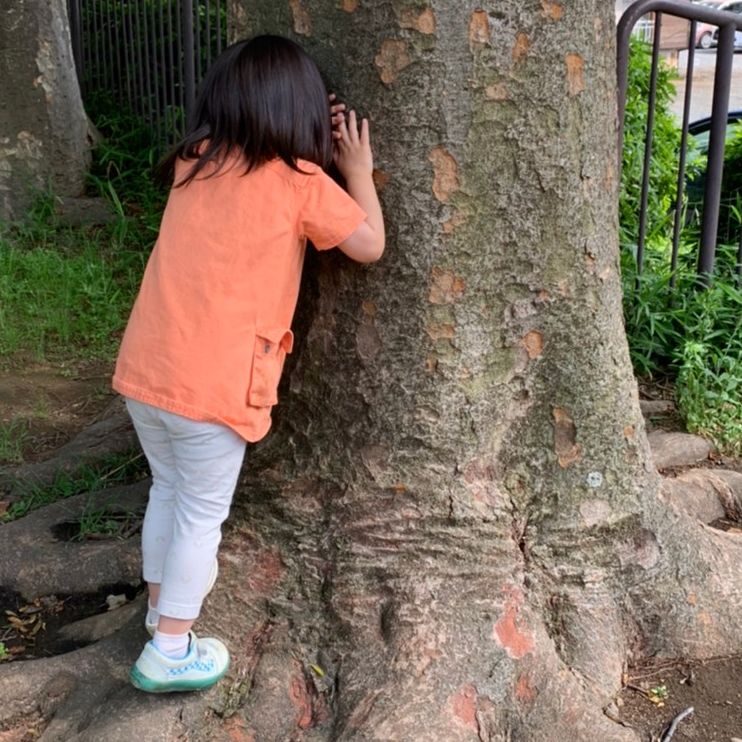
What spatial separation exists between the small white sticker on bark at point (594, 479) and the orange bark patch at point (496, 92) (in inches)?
37.2

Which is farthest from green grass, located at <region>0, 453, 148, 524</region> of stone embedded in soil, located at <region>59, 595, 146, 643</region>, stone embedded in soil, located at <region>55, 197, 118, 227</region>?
stone embedded in soil, located at <region>55, 197, 118, 227</region>

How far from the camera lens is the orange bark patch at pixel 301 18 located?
2.49m

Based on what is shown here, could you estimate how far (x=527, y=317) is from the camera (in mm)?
2605

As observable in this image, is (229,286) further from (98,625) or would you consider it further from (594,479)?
(98,625)

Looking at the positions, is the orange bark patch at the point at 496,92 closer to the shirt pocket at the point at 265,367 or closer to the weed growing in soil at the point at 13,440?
the shirt pocket at the point at 265,367

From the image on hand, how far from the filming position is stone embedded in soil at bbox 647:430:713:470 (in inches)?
162

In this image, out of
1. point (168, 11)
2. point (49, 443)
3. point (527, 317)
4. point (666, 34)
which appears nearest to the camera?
→ point (527, 317)

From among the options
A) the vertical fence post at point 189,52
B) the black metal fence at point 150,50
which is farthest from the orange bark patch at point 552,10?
the vertical fence post at point 189,52

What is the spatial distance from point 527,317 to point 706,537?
983 mm

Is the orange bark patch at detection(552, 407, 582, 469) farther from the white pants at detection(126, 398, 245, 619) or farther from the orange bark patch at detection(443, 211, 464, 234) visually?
the white pants at detection(126, 398, 245, 619)

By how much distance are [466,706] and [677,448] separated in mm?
1974

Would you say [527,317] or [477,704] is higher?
[527,317]

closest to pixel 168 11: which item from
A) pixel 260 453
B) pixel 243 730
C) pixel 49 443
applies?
pixel 49 443

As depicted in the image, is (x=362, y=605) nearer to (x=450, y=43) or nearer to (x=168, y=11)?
(x=450, y=43)
